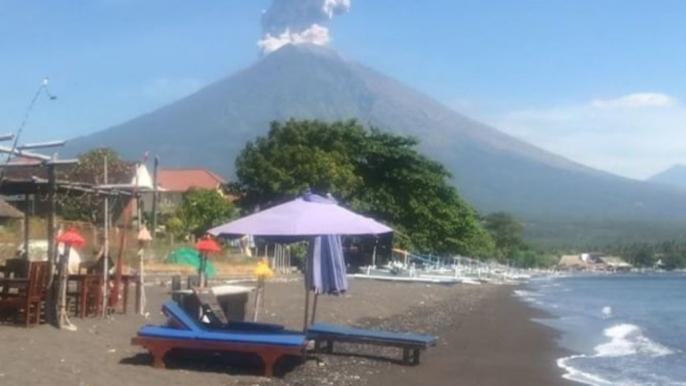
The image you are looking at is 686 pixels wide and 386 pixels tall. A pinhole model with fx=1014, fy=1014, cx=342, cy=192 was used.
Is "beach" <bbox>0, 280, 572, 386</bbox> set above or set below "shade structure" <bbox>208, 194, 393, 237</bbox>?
below

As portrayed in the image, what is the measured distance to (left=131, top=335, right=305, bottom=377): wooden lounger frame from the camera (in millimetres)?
11469

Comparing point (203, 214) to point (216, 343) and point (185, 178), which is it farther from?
point (185, 178)

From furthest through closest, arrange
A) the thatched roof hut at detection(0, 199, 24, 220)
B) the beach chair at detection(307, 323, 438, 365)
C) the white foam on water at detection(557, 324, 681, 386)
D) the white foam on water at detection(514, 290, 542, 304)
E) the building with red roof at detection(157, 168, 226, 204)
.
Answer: the building with red roof at detection(157, 168, 226, 204)
the white foam on water at detection(514, 290, 542, 304)
the thatched roof hut at detection(0, 199, 24, 220)
the white foam on water at detection(557, 324, 681, 386)
the beach chair at detection(307, 323, 438, 365)

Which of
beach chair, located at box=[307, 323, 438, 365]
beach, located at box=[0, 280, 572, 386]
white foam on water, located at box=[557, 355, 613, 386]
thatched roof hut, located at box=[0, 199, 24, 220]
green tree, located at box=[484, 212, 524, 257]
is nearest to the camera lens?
beach, located at box=[0, 280, 572, 386]

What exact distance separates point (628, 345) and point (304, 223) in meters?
10.6

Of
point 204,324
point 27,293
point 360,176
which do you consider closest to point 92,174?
point 360,176

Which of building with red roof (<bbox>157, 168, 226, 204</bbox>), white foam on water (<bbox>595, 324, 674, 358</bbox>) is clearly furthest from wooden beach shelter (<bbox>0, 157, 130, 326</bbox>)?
building with red roof (<bbox>157, 168, 226, 204</bbox>)

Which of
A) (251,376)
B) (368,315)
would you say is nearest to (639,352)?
(368,315)

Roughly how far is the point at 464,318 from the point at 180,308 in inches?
564

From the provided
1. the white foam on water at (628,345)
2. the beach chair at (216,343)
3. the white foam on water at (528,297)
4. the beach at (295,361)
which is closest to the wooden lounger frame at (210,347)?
the beach chair at (216,343)

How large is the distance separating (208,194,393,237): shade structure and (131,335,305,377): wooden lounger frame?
1.55m

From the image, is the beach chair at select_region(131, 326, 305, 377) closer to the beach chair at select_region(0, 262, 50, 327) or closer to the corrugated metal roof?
the beach chair at select_region(0, 262, 50, 327)

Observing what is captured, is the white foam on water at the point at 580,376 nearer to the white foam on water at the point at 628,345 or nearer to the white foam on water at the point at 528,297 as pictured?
the white foam on water at the point at 628,345

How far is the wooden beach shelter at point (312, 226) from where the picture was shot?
12539 millimetres
